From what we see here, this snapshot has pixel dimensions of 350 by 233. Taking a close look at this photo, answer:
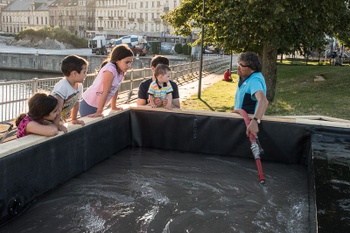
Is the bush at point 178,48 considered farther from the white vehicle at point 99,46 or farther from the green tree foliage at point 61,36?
the green tree foliage at point 61,36

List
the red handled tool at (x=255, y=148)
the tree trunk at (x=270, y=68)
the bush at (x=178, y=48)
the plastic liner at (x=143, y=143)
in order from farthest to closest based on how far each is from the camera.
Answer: the bush at (x=178, y=48), the tree trunk at (x=270, y=68), the red handled tool at (x=255, y=148), the plastic liner at (x=143, y=143)

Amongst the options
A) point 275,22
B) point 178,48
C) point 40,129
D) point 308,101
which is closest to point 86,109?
point 40,129

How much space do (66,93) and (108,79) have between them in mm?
803

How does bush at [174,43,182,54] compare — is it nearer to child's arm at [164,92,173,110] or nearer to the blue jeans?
child's arm at [164,92,173,110]

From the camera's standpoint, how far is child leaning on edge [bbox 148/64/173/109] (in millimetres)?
5812

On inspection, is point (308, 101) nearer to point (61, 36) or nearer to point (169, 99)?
point (169, 99)

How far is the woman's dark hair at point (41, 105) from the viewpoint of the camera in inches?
165

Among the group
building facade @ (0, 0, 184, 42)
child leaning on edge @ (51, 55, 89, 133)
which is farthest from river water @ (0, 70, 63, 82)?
child leaning on edge @ (51, 55, 89, 133)

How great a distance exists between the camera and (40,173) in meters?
4.18

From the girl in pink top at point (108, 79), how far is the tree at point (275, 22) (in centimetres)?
813

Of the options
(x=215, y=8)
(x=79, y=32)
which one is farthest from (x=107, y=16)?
(x=215, y=8)

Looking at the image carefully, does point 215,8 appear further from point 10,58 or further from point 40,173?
point 10,58

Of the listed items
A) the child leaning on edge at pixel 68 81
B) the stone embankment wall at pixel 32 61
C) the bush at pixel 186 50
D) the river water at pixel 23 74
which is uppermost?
the bush at pixel 186 50

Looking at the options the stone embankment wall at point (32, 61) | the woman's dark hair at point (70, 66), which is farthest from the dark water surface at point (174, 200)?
the stone embankment wall at point (32, 61)
